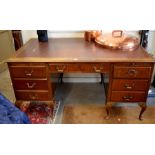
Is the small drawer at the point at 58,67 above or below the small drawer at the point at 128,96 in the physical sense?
above

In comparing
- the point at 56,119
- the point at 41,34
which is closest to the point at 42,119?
the point at 56,119

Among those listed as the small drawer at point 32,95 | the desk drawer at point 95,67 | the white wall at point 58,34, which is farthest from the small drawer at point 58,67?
the white wall at point 58,34

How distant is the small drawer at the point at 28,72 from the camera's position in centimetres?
137

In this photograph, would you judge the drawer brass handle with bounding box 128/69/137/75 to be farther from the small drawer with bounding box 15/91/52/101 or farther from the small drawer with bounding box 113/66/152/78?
the small drawer with bounding box 15/91/52/101

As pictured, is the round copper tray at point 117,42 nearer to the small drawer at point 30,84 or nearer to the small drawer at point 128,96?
the small drawer at point 128,96

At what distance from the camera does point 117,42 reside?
59.5 inches

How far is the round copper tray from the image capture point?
4.82 feet

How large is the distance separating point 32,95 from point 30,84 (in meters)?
0.12

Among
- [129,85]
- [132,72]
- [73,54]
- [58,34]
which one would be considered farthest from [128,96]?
[58,34]

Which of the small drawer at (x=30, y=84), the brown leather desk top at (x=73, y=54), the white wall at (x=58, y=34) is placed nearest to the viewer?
the brown leather desk top at (x=73, y=54)

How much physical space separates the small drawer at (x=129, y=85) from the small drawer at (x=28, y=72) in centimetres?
59
